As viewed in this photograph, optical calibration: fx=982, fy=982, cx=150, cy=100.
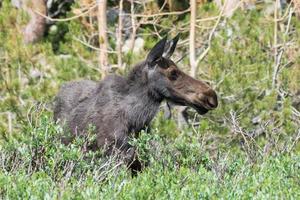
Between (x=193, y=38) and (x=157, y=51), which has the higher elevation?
(x=157, y=51)

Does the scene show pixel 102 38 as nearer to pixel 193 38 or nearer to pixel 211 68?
pixel 193 38

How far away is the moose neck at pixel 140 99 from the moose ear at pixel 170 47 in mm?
395

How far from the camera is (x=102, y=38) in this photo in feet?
49.1

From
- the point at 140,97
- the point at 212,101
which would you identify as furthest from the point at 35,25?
the point at 212,101

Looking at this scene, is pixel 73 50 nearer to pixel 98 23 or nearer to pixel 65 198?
pixel 98 23

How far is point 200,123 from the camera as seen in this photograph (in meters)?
14.5

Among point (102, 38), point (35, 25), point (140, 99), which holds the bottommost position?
point (35, 25)

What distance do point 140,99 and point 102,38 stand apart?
4.06 metres

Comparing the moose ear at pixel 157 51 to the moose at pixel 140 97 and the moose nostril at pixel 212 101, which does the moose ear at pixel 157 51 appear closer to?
the moose at pixel 140 97

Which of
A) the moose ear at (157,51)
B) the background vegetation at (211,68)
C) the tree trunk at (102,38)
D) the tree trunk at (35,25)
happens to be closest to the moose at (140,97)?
the moose ear at (157,51)

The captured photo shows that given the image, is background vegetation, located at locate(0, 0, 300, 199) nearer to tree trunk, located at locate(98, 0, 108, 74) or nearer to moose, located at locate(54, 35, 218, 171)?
tree trunk, located at locate(98, 0, 108, 74)

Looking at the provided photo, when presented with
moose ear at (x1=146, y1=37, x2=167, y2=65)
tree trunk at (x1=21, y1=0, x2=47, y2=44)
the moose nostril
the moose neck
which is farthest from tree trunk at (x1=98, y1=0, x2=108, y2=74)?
the moose nostril

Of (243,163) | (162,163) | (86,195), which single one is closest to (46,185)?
(86,195)

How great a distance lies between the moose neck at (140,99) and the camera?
35.9 ft
